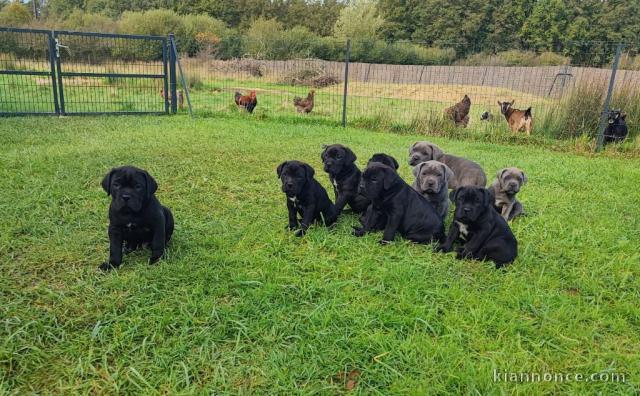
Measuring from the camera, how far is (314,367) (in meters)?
2.59

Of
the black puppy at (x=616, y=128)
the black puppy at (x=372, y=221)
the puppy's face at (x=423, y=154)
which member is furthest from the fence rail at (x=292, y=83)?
the black puppy at (x=372, y=221)

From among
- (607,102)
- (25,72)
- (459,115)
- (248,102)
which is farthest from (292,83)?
(607,102)

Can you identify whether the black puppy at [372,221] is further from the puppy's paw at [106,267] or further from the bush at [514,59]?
the bush at [514,59]

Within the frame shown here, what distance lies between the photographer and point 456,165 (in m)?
6.18

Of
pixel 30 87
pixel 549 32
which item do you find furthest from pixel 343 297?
pixel 549 32

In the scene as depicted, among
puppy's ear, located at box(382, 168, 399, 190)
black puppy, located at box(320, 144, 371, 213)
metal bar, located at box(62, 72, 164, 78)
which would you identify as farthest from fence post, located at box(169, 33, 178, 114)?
puppy's ear, located at box(382, 168, 399, 190)

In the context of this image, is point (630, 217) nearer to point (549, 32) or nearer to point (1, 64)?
point (1, 64)

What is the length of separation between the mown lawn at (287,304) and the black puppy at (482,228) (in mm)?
134

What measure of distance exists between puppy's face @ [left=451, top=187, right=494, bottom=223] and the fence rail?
8.73 metres

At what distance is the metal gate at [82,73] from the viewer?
12359 millimetres

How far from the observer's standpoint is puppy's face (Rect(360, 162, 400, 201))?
A: 176 inches

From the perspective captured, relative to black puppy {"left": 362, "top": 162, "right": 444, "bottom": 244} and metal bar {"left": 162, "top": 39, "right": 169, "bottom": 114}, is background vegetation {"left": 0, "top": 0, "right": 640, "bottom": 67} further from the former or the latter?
black puppy {"left": 362, "top": 162, "right": 444, "bottom": 244}

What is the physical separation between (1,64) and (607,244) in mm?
15368

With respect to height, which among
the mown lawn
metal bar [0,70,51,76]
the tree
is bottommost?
the mown lawn
